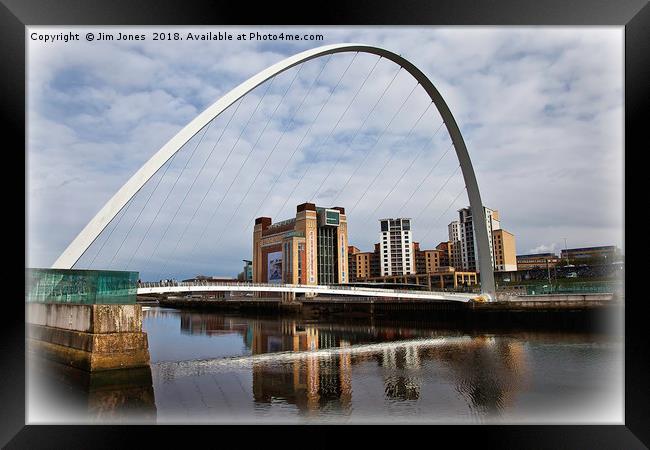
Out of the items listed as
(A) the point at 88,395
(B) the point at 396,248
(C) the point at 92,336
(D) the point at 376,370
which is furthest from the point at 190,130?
(B) the point at 396,248

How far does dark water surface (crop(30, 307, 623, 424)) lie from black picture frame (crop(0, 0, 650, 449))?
0.40 meters

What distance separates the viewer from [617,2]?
4.31 m

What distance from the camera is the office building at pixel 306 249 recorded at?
165 ft

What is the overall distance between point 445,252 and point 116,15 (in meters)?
66.0

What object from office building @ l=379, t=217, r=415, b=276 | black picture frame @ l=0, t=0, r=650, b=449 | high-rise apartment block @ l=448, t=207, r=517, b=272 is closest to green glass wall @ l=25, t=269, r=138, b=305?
black picture frame @ l=0, t=0, r=650, b=449

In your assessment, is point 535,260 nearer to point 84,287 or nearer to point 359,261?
point 359,261

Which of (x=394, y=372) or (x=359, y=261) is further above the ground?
(x=359, y=261)

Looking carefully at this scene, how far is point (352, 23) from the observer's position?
4418mm

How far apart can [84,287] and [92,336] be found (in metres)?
0.89

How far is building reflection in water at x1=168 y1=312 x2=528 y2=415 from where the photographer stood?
642 centimetres
